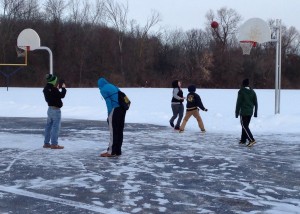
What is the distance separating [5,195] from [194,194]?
2.64 metres

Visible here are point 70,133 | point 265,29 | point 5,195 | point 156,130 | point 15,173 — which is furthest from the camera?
point 265,29

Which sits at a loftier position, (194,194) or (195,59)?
(195,59)

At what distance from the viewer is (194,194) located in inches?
252

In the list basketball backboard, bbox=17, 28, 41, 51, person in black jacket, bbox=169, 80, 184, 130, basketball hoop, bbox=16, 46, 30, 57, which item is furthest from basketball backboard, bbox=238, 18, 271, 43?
basketball hoop, bbox=16, 46, 30, 57

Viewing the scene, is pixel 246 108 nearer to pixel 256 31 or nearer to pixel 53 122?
pixel 53 122

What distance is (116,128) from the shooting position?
9375 mm

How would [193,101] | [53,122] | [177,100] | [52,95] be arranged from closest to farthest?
[52,95] → [53,122] → [193,101] → [177,100]

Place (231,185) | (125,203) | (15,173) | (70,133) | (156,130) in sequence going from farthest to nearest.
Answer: (156,130) → (70,133) → (15,173) → (231,185) → (125,203)

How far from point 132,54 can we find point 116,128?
177 ft

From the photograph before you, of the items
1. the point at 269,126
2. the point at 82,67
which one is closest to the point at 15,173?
the point at 269,126

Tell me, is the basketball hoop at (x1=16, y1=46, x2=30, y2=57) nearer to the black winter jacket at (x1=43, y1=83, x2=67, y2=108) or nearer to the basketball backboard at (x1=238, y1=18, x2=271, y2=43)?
the basketball backboard at (x1=238, y1=18, x2=271, y2=43)

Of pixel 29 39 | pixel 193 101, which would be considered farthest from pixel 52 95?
pixel 29 39

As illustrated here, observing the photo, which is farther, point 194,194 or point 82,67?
point 82,67

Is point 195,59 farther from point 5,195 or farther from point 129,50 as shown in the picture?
point 5,195
